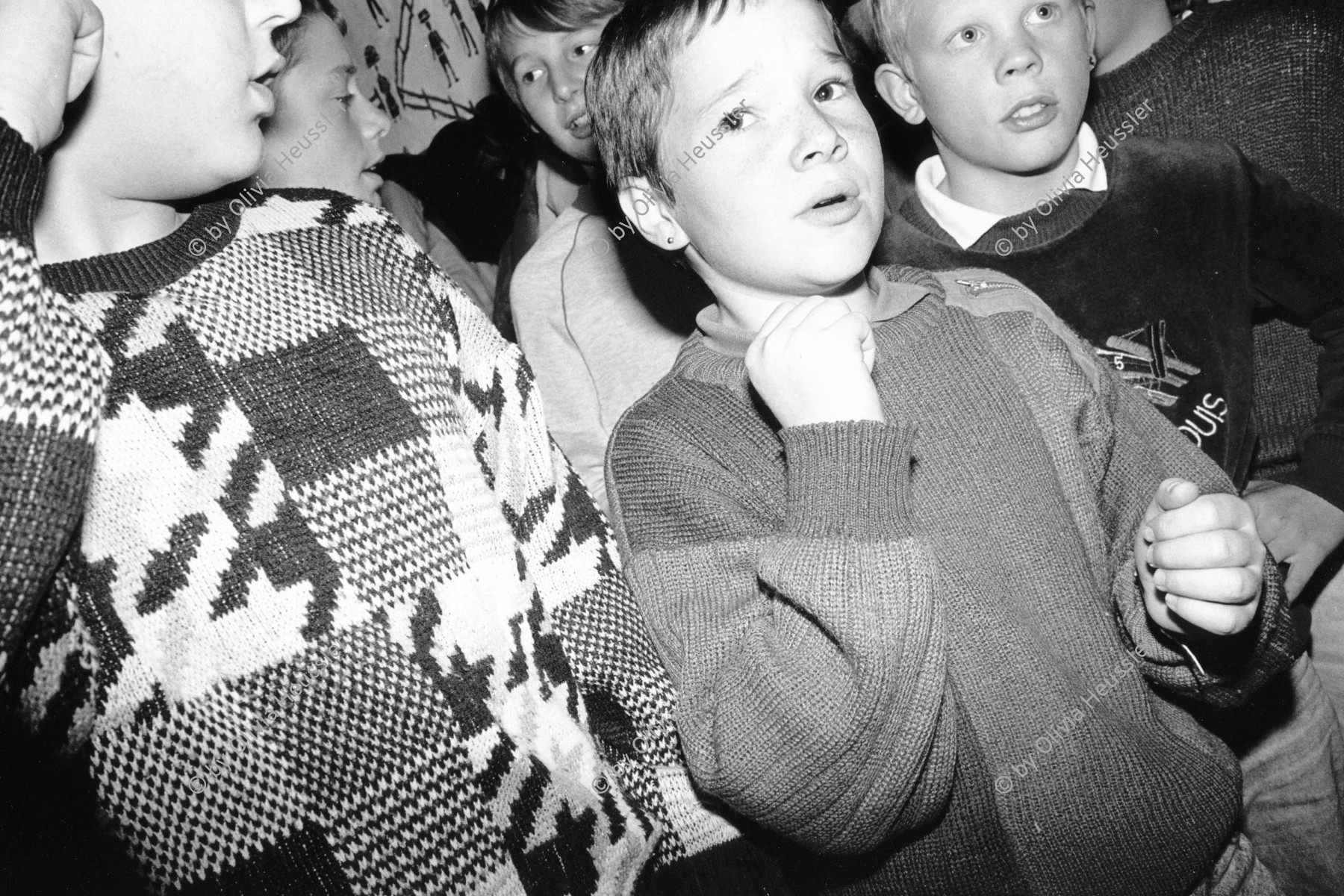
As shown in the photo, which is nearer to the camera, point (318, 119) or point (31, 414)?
point (31, 414)

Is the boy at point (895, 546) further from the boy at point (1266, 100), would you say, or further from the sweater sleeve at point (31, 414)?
the boy at point (1266, 100)

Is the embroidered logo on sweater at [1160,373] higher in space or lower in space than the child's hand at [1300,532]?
higher

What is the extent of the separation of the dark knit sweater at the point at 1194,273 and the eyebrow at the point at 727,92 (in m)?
0.63

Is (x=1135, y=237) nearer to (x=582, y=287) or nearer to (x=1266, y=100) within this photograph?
(x=1266, y=100)

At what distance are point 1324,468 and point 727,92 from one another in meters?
1.19

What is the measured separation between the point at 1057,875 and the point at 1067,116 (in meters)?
1.25

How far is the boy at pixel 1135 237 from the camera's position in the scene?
1.44 m

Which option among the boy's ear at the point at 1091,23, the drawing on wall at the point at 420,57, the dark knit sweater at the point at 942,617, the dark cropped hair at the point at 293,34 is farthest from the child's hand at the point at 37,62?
the drawing on wall at the point at 420,57

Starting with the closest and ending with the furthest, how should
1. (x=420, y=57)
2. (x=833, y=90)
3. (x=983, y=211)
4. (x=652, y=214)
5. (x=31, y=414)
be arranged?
(x=31, y=414) < (x=833, y=90) < (x=652, y=214) < (x=983, y=211) < (x=420, y=57)

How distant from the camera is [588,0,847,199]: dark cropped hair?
1167 millimetres

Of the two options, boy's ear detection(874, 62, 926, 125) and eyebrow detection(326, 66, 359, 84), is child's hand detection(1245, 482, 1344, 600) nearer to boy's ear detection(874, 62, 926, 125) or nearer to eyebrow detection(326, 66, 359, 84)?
boy's ear detection(874, 62, 926, 125)

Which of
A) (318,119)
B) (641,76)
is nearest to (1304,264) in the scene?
(641,76)

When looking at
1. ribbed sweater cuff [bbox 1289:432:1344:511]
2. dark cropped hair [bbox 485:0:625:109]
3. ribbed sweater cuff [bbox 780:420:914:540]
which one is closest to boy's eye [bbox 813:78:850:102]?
ribbed sweater cuff [bbox 780:420:914:540]

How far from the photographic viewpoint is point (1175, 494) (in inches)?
36.0
